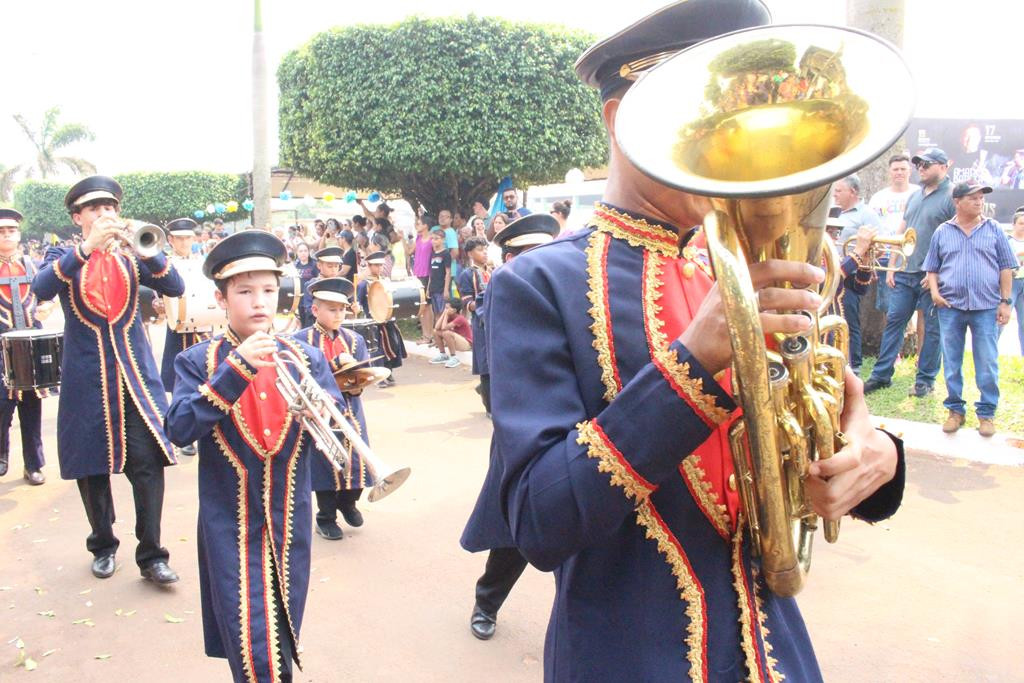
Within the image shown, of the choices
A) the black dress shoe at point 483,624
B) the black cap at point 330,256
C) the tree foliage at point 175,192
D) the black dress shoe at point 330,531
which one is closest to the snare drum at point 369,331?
the black cap at point 330,256

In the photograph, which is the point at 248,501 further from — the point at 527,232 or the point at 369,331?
the point at 369,331

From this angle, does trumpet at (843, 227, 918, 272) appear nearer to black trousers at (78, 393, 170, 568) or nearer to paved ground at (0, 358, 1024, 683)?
paved ground at (0, 358, 1024, 683)

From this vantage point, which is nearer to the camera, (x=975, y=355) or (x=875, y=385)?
(x=975, y=355)

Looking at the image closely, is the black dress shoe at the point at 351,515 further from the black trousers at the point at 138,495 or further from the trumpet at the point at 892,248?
the trumpet at the point at 892,248

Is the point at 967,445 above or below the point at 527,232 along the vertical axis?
below

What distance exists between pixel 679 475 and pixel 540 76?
14.1m

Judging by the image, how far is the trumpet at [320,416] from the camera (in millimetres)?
3213

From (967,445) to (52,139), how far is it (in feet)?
185

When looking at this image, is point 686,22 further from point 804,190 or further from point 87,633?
point 87,633

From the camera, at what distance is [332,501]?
5.43 metres

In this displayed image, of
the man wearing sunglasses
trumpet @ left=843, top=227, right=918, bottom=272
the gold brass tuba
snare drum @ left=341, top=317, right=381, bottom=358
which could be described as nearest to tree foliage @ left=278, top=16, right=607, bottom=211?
snare drum @ left=341, top=317, right=381, bottom=358

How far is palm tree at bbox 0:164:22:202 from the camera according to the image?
52.7 metres

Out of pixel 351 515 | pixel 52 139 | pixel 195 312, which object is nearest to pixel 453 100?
pixel 195 312

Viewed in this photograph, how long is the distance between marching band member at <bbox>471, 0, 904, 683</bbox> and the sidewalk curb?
5.34 metres
